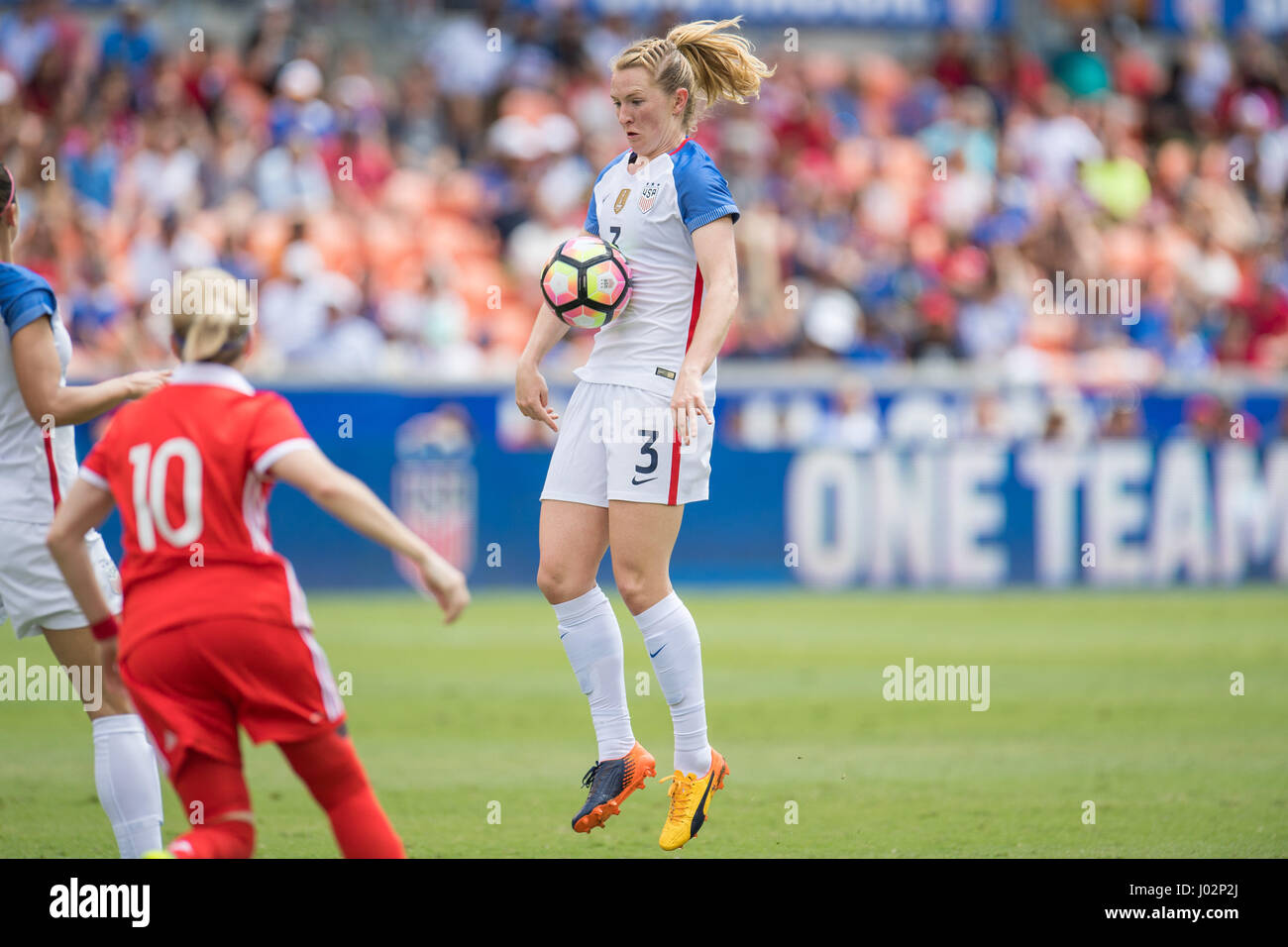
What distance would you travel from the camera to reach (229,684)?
4051 mm

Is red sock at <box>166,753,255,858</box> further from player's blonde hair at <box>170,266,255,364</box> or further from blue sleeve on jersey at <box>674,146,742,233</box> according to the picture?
blue sleeve on jersey at <box>674,146,742,233</box>

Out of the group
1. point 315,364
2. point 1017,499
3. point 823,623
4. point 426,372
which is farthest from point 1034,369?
point 315,364

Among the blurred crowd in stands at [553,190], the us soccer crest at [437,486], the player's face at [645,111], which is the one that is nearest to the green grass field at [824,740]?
the us soccer crest at [437,486]

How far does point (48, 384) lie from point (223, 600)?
4.30 feet

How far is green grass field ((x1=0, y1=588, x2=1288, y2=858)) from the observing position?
5.96 meters

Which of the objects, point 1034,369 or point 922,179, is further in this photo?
point 922,179

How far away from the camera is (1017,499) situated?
47.8 ft

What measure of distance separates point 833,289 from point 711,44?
36.5ft

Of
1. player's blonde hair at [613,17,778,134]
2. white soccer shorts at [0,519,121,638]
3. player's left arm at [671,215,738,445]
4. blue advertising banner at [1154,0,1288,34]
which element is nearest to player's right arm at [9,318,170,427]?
white soccer shorts at [0,519,121,638]

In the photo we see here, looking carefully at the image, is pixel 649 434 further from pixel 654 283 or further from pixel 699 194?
pixel 699 194

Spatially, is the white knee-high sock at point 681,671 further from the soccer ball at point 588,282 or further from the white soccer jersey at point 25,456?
the white soccer jersey at point 25,456

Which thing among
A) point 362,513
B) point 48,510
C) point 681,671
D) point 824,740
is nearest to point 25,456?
point 48,510
